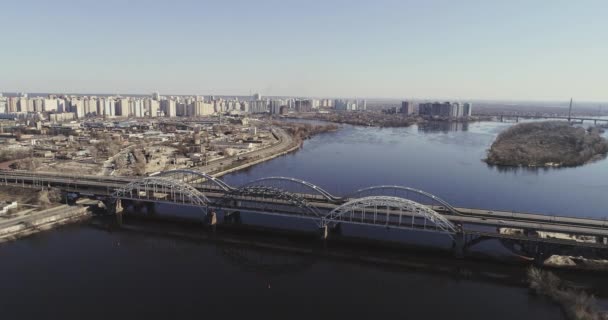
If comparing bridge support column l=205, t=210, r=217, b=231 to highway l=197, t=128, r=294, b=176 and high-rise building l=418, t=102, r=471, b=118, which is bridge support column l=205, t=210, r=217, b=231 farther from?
high-rise building l=418, t=102, r=471, b=118

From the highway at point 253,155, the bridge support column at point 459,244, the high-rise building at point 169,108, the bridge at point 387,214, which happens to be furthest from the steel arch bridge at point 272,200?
the high-rise building at point 169,108

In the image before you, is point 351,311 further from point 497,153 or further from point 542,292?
point 497,153

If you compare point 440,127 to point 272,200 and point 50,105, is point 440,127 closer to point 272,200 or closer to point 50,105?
point 272,200

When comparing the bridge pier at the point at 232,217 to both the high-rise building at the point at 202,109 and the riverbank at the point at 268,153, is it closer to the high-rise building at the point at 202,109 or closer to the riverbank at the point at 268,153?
the riverbank at the point at 268,153

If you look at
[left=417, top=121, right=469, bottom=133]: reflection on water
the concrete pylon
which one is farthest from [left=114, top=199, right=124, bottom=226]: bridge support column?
[left=417, top=121, right=469, bottom=133]: reflection on water

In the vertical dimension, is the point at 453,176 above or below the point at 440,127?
below

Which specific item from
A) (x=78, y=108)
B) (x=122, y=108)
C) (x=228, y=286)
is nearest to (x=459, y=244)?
(x=228, y=286)
